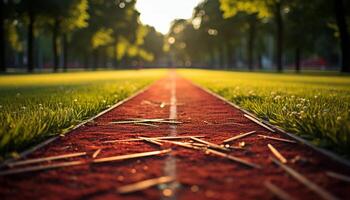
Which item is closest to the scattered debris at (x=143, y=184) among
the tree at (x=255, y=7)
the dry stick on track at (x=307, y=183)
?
the dry stick on track at (x=307, y=183)

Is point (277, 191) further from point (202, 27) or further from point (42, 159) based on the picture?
point (202, 27)

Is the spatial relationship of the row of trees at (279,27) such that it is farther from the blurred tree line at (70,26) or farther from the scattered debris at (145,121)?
the scattered debris at (145,121)

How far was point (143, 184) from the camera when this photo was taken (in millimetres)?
3934

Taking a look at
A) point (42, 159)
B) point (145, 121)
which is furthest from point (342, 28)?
point (42, 159)

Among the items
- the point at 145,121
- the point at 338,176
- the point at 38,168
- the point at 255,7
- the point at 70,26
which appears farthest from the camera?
the point at 70,26

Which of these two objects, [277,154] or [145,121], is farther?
[145,121]

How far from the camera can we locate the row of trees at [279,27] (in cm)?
3679

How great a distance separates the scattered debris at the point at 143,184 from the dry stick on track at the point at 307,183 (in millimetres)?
1351

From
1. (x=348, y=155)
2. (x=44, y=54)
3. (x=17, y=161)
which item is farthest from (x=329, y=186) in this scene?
(x=44, y=54)

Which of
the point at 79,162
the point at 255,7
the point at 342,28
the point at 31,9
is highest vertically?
the point at 31,9

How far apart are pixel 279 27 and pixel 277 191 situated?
42.0 metres

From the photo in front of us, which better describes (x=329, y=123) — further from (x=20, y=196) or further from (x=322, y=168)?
(x=20, y=196)

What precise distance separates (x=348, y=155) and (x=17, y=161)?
4.21m

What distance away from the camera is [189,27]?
94.1 metres
